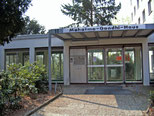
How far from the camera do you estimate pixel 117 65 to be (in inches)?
472

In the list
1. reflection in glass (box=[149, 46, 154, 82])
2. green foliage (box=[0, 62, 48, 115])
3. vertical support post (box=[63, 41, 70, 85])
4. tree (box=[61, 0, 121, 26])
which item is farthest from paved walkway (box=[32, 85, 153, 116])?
tree (box=[61, 0, 121, 26])

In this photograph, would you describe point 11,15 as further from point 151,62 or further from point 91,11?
point 91,11

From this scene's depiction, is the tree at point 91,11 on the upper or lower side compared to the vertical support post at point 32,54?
upper

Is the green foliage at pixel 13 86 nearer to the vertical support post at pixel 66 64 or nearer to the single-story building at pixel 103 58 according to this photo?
the vertical support post at pixel 66 64

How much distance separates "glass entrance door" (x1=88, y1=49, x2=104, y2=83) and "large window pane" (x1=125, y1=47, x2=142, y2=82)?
1.60m

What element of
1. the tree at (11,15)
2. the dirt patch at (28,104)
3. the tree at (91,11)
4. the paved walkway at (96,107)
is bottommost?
the paved walkway at (96,107)

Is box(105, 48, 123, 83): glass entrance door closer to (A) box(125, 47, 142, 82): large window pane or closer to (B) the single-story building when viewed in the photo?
(B) the single-story building

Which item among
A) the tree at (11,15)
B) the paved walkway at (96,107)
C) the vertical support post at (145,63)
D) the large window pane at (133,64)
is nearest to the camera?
the paved walkway at (96,107)

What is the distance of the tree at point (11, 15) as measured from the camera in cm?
749

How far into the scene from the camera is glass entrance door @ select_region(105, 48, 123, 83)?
1200cm

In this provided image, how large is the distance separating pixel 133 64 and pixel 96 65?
238 cm

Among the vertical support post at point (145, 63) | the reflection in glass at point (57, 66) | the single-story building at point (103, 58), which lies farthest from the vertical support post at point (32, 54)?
the vertical support post at point (145, 63)

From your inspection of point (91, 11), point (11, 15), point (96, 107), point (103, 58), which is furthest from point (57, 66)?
point (91, 11)

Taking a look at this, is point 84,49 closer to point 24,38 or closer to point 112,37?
point 112,37
